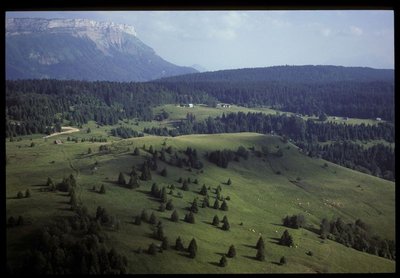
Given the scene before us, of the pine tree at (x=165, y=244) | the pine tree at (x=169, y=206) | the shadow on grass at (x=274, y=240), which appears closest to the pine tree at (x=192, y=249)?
the pine tree at (x=165, y=244)

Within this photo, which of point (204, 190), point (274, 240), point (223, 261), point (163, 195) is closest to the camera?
point (223, 261)

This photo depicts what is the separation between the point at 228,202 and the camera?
4981 cm

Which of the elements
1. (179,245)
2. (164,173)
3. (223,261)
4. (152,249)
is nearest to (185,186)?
(164,173)

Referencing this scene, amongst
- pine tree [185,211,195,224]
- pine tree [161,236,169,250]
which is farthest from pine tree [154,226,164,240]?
pine tree [185,211,195,224]

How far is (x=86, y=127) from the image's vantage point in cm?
9656

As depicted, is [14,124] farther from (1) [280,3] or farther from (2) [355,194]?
(1) [280,3]

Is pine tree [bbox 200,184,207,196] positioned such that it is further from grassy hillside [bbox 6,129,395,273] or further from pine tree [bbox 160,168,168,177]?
pine tree [bbox 160,168,168,177]

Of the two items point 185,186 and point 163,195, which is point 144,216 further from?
point 185,186

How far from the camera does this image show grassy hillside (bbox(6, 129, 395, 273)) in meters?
Result: 31.0

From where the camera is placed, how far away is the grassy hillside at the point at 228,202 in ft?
102

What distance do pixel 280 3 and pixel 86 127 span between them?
97.2 metres

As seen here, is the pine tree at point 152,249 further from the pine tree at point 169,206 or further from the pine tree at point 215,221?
the pine tree at point 169,206

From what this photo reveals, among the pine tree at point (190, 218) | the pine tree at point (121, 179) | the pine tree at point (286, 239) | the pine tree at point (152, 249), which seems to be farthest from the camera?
the pine tree at point (121, 179)

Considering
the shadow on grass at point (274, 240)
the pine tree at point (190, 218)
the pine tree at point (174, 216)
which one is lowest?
the shadow on grass at point (274, 240)
